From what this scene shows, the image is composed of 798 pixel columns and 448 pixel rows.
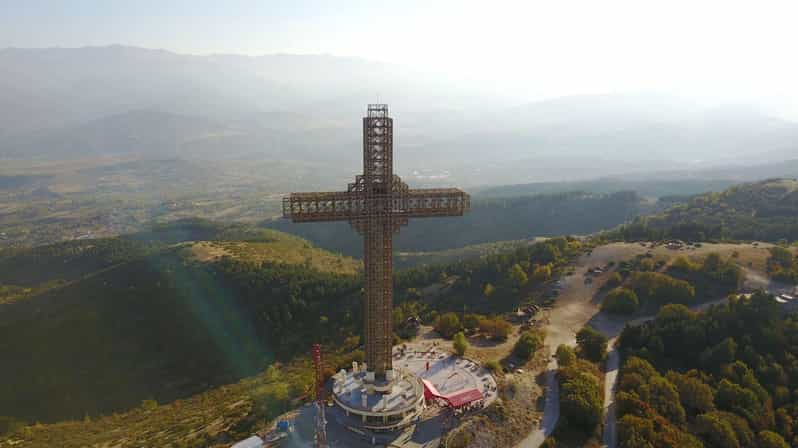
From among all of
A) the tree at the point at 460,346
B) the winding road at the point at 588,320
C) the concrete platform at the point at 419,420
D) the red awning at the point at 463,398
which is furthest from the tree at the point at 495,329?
the red awning at the point at 463,398

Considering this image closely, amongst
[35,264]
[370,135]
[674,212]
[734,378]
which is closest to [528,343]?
[734,378]

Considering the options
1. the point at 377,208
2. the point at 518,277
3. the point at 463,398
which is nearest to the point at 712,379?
the point at 463,398

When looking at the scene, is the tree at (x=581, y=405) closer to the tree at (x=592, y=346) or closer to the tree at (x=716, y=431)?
the tree at (x=716, y=431)

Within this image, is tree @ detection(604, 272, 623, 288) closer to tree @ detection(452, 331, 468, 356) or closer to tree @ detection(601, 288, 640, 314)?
tree @ detection(601, 288, 640, 314)

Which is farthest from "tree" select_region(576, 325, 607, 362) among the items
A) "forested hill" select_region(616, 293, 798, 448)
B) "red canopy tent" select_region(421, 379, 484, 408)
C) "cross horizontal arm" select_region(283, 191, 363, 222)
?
"cross horizontal arm" select_region(283, 191, 363, 222)

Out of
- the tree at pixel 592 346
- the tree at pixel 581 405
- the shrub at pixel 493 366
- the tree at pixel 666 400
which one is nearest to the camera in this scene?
the tree at pixel 581 405
